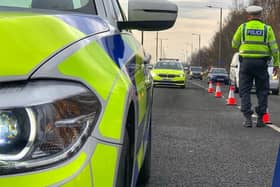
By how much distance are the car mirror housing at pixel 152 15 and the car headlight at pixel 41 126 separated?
4.73ft

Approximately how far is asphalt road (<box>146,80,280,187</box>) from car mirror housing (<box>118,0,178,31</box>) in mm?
1932

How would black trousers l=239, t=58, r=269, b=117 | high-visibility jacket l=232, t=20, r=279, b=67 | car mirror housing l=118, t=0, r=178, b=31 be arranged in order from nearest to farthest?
car mirror housing l=118, t=0, r=178, b=31 < high-visibility jacket l=232, t=20, r=279, b=67 < black trousers l=239, t=58, r=269, b=117

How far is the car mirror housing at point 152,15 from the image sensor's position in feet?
11.0

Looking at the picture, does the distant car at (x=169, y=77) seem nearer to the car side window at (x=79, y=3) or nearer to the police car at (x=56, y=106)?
the car side window at (x=79, y=3)

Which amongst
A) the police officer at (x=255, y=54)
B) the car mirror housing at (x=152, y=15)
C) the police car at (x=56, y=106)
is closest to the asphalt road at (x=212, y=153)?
the police officer at (x=255, y=54)

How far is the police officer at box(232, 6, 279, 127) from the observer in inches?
368

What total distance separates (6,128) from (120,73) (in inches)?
31.5

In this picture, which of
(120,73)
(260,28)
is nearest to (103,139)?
(120,73)

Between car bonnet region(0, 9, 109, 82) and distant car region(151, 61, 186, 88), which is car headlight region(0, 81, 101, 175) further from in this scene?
distant car region(151, 61, 186, 88)

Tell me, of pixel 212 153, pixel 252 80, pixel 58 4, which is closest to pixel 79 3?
pixel 58 4

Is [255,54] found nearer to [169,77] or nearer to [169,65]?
[169,77]

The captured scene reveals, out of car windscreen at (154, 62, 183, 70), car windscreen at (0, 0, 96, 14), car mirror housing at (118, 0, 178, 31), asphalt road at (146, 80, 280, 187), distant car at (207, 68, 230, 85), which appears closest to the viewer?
car windscreen at (0, 0, 96, 14)

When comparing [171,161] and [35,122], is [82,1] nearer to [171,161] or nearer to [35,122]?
[35,122]

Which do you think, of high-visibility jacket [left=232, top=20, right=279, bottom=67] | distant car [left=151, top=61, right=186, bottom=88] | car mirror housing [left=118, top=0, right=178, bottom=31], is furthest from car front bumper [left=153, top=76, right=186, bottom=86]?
car mirror housing [left=118, top=0, right=178, bottom=31]
